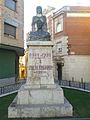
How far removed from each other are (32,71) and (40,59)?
0.68 metres

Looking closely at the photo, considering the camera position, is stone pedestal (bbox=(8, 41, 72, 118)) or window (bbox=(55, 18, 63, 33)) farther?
window (bbox=(55, 18, 63, 33))

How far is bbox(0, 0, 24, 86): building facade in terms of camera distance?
25.8 meters

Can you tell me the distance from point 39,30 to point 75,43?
23.3 metres

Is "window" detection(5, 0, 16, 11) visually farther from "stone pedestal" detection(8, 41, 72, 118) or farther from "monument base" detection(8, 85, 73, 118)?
"monument base" detection(8, 85, 73, 118)

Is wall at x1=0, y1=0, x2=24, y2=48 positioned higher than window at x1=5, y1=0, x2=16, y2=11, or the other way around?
window at x1=5, y1=0, x2=16, y2=11

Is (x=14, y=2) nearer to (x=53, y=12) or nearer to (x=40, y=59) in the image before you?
(x=53, y=12)

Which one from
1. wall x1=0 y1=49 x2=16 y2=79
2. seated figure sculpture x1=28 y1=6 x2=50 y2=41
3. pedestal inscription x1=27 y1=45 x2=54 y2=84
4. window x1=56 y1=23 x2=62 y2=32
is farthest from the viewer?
window x1=56 y1=23 x2=62 y2=32

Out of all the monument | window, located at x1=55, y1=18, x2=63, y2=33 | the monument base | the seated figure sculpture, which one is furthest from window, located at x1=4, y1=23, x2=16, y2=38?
the monument base

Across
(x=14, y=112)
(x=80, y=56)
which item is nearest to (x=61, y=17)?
(x=80, y=56)

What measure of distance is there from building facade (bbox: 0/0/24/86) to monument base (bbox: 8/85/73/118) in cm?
1550

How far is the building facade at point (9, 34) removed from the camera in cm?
2581

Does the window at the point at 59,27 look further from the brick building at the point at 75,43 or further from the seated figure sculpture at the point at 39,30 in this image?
the seated figure sculpture at the point at 39,30

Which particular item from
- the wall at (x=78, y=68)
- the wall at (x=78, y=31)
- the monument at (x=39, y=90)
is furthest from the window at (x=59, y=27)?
the monument at (x=39, y=90)

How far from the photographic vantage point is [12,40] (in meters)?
28.4
